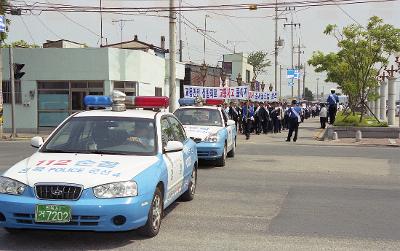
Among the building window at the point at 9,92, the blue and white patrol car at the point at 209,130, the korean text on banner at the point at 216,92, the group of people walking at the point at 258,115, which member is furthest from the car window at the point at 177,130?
the building window at the point at 9,92

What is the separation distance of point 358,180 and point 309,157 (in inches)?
180

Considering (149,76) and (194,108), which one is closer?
(194,108)

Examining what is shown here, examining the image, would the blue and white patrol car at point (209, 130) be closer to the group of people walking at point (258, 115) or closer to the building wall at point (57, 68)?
the group of people walking at point (258, 115)

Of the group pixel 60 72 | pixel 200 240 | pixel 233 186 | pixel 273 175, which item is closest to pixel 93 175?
pixel 200 240

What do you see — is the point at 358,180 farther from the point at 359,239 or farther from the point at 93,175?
the point at 93,175

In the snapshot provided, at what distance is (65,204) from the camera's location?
550cm

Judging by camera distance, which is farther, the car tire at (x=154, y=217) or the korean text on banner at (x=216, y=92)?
the korean text on banner at (x=216, y=92)

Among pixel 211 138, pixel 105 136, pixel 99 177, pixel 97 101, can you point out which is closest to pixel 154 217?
pixel 99 177

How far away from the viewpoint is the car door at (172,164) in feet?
23.0

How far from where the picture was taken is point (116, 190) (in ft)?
18.7

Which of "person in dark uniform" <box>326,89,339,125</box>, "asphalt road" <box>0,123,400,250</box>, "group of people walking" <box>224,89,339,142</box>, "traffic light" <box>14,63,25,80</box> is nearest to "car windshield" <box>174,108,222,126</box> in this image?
"asphalt road" <box>0,123,400,250</box>

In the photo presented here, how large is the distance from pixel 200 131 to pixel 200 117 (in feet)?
3.24

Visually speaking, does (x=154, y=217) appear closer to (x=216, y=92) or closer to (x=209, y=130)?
(x=209, y=130)

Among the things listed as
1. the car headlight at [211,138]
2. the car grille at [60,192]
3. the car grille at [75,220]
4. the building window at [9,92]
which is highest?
the building window at [9,92]
